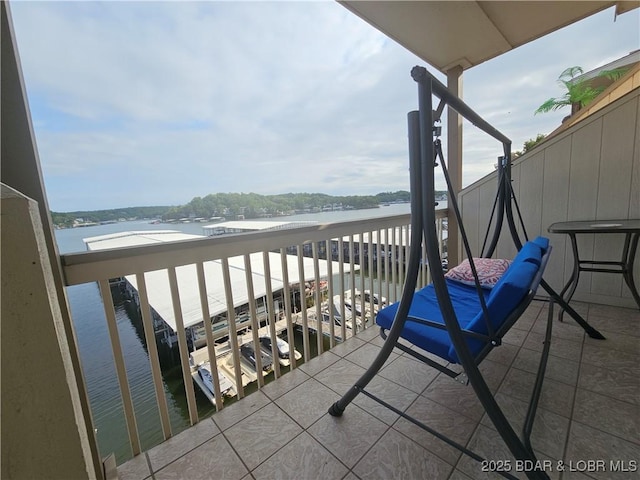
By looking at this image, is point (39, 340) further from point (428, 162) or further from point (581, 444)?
point (581, 444)

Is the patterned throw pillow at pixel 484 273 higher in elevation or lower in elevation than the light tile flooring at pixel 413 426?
higher

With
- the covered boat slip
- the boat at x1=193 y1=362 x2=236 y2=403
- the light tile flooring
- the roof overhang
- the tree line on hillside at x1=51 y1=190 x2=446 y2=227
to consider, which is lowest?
the boat at x1=193 y1=362 x2=236 y2=403

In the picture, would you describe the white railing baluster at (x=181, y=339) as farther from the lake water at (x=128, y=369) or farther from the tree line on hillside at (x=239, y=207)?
the tree line on hillside at (x=239, y=207)

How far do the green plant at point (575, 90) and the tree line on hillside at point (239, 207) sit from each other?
12.1 feet

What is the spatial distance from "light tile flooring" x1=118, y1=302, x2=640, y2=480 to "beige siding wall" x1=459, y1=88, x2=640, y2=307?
87 centimetres

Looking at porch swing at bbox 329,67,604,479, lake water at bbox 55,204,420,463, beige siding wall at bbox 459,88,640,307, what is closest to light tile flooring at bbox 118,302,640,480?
porch swing at bbox 329,67,604,479

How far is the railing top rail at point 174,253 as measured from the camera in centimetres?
107

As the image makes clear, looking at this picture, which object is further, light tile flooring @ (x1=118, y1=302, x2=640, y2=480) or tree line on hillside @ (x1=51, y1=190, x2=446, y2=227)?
tree line on hillside @ (x1=51, y1=190, x2=446, y2=227)

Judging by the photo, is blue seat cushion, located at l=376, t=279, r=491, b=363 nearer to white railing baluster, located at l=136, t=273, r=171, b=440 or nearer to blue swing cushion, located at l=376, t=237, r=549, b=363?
blue swing cushion, located at l=376, t=237, r=549, b=363

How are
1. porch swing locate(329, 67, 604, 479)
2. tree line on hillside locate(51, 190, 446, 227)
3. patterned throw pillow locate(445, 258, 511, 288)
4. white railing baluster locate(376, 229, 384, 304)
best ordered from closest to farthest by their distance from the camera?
1. porch swing locate(329, 67, 604, 479)
2. tree line on hillside locate(51, 190, 446, 227)
3. patterned throw pillow locate(445, 258, 511, 288)
4. white railing baluster locate(376, 229, 384, 304)

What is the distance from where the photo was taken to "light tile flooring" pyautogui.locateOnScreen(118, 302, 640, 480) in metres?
1.17

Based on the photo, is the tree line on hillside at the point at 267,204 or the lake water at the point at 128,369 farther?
the tree line on hillside at the point at 267,204

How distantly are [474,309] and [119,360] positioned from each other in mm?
1937

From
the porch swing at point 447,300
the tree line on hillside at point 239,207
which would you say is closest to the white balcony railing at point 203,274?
the tree line on hillside at point 239,207
